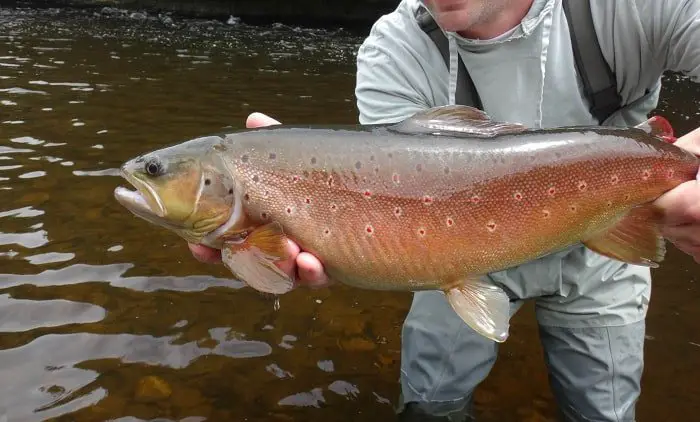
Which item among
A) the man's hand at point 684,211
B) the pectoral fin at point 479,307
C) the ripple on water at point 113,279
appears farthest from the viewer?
the ripple on water at point 113,279

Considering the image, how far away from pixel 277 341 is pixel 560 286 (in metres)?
1.98

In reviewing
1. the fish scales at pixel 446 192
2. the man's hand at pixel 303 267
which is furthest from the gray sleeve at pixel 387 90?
the man's hand at pixel 303 267

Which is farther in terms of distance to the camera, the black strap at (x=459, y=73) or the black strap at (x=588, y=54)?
the black strap at (x=459, y=73)

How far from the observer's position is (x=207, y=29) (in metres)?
24.1

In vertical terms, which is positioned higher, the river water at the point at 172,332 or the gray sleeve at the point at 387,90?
the gray sleeve at the point at 387,90

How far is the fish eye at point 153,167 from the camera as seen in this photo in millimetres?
2303

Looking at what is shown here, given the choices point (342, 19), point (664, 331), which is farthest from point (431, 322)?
point (342, 19)

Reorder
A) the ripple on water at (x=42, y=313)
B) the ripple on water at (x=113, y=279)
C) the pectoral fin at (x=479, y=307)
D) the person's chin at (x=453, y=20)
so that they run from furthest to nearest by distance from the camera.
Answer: the ripple on water at (x=113, y=279) < the ripple on water at (x=42, y=313) < the person's chin at (x=453, y=20) < the pectoral fin at (x=479, y=307)

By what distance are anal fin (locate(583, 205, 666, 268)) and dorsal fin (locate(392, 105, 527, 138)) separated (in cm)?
51

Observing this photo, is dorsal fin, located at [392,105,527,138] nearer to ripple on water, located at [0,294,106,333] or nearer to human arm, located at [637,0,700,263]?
human arm, located at [637,0,700,263]

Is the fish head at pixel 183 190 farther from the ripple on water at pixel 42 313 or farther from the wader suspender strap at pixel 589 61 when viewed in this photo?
the ripple on water at pixel 42 313

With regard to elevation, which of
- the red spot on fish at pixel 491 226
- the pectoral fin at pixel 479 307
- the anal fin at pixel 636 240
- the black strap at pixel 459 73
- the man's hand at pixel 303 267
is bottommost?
the pectoral fin at pixel 479 307

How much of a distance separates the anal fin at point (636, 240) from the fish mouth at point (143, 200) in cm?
161

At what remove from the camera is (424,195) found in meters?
2.25
